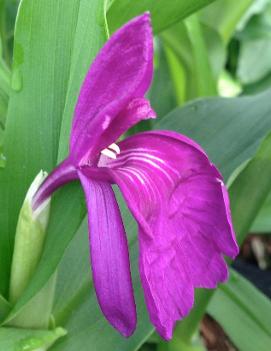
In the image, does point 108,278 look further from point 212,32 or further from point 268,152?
point 212,32

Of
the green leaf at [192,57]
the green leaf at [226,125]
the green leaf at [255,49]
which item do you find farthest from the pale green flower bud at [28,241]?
the green leaf at [255,49]

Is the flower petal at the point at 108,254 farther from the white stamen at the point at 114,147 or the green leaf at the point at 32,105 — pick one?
the green leaf at the point at 32,105

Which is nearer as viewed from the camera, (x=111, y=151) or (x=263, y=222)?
(x=111, y=151)

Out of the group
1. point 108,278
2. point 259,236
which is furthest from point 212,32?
point 108,278

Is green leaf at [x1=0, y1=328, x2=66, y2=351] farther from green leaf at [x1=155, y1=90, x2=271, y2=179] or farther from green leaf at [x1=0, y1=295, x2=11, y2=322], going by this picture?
green leaf at [x1=155, y1=90, x2=271, y2=179]

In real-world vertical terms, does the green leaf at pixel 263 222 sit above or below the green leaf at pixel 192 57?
below

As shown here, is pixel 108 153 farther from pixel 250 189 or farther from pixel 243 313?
pixel 243 313

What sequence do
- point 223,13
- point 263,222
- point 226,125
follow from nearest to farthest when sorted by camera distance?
point 226,125, point 263,222, point 223,13

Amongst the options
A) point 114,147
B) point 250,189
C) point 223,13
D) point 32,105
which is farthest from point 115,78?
point 223,13
